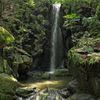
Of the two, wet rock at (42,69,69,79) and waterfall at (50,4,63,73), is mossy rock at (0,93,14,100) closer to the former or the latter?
wet rock at (42,69,69,79)

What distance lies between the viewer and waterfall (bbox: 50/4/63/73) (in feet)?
76.4

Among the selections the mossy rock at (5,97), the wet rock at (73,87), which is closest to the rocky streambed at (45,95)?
the wet rock at (73,87)

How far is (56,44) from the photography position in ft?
77.9

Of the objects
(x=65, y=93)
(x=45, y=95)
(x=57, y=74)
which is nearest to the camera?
(x=45, y=95)

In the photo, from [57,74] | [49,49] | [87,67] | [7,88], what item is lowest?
[57,74]

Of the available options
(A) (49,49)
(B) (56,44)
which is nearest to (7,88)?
(A) (49,49)

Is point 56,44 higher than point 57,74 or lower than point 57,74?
higher

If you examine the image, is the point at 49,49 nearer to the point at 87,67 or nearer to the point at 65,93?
the point at 65,93

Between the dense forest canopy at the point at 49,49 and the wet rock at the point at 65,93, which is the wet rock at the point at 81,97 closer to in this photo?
the dense forest canopy at the point at 49,49

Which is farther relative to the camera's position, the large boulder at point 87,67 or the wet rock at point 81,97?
the wet rock at point 81,97

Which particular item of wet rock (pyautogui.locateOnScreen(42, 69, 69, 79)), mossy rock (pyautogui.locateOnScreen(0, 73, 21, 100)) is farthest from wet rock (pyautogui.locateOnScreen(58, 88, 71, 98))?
wet rock (pyautogui.locateOnScreen(42, 69, 69, 79))

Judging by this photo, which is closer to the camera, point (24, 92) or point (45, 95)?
point (45, 95)

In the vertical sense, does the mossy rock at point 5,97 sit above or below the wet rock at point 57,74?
above

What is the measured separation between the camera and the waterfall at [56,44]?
76.4ft
